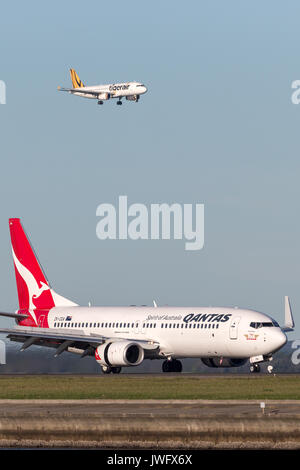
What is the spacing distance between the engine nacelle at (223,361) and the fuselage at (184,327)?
9.77ft

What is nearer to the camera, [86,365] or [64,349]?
[64,349]

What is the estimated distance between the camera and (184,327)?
7550 cm

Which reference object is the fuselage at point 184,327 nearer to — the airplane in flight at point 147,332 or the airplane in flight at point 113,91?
the airplane in flight at point 147,332

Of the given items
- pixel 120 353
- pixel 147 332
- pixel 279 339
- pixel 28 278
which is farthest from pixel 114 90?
pixel 279 339

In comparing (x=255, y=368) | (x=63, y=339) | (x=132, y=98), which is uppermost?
(x=132, y=98)

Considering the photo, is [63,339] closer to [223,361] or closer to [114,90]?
[223,361]

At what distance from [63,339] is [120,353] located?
490 centimetres

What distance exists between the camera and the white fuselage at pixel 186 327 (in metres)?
72.3

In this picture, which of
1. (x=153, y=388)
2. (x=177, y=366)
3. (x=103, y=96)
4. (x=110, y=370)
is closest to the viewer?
(x=153, y=388)

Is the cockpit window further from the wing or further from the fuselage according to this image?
the wing
